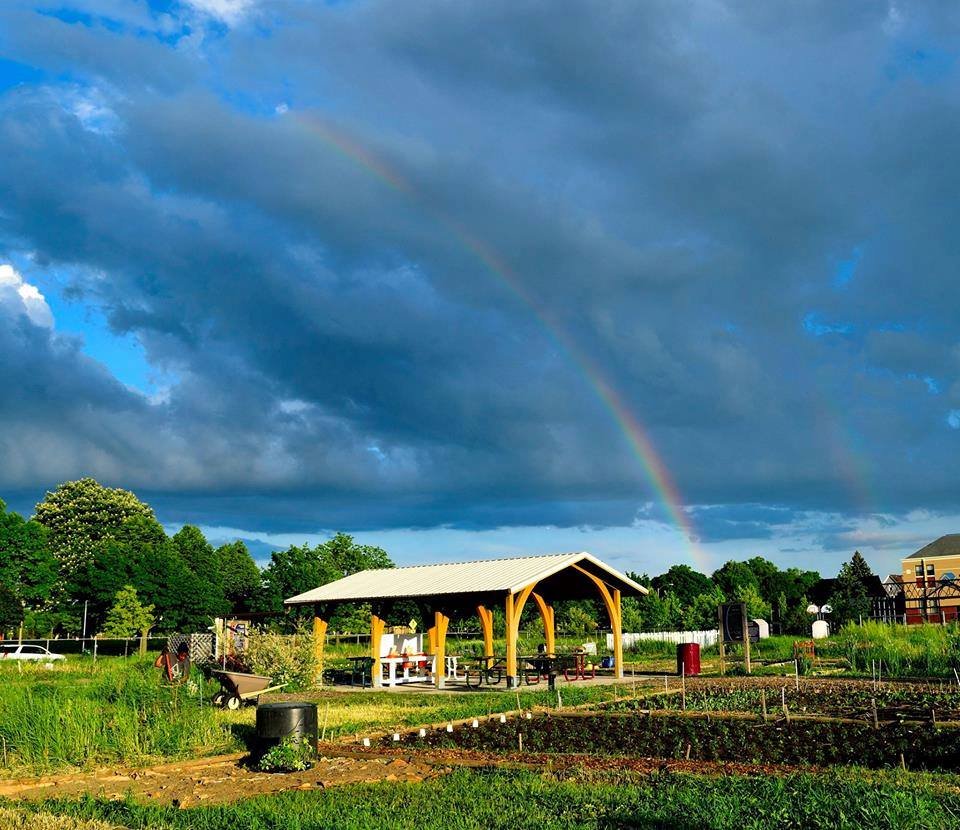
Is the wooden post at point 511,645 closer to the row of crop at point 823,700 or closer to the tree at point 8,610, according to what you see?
the row of crop at point 823,700

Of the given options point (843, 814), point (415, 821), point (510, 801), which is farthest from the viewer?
point (510, 801)

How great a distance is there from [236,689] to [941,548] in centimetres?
9930

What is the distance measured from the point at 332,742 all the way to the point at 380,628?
14.0 m

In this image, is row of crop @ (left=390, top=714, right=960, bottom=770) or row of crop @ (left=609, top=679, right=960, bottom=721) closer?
row of crop @ (left=390, top=714, right=960, bottom=770)

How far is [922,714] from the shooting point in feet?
46.2

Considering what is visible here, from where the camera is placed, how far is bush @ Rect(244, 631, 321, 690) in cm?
2233

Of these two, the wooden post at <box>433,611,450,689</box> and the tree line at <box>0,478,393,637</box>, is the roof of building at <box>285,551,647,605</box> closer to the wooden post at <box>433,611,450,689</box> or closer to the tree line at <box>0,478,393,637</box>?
the wooden post at <box>433,611,450,689</box>

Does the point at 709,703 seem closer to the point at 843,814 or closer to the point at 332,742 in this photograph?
the point at 332,742

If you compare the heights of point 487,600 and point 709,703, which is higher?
point 487,600

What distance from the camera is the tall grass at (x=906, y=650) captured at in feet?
77.4

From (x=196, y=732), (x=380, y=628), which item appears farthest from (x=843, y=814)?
(x=380, y=628)

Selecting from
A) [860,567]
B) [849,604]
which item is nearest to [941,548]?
[860,567]

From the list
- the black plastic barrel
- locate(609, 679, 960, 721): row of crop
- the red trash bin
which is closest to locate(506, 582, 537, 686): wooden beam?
locate(609, 679, 960, 721): row of crop

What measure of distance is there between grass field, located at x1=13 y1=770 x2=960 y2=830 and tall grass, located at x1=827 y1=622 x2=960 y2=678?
15.0 m
